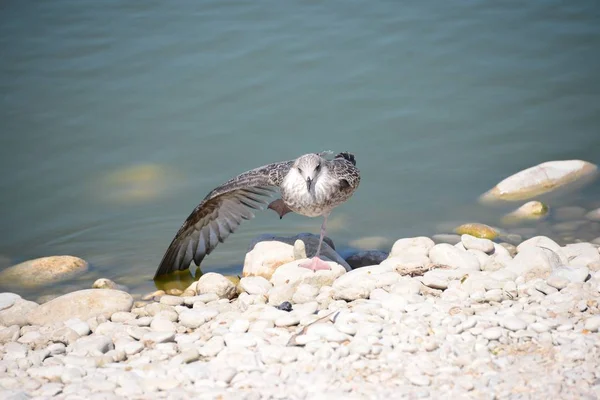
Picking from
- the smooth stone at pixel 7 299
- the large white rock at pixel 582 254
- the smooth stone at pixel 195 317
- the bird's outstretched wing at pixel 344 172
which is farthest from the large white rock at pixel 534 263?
the smooth stone at pixel 7 299

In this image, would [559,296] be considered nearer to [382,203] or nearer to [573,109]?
[382,203]

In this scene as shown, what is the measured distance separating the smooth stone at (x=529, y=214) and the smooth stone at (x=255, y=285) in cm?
307

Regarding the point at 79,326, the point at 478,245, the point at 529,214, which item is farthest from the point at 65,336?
the point at 529,214

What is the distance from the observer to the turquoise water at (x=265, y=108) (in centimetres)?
932

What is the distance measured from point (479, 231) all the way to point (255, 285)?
9.05 feet

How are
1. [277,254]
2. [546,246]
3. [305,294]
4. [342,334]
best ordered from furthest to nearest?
[277,254], [546,246], [305,294], [342,334]

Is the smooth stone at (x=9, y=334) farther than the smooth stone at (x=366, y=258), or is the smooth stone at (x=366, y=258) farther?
the smooth stone at (x=366, y=258)

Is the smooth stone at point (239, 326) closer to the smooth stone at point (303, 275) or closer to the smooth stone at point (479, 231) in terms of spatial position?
the smooth stone at point (303, 275)

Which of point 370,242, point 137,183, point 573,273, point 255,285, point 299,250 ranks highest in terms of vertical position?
point 137,183

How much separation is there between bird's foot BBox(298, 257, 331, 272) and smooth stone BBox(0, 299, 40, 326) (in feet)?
7.86

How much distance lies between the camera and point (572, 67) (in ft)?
38.6

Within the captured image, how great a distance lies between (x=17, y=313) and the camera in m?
6.97

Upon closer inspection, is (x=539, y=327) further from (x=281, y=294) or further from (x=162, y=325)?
(x=162, y=325)

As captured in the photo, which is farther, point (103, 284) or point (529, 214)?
point (529, 214)
